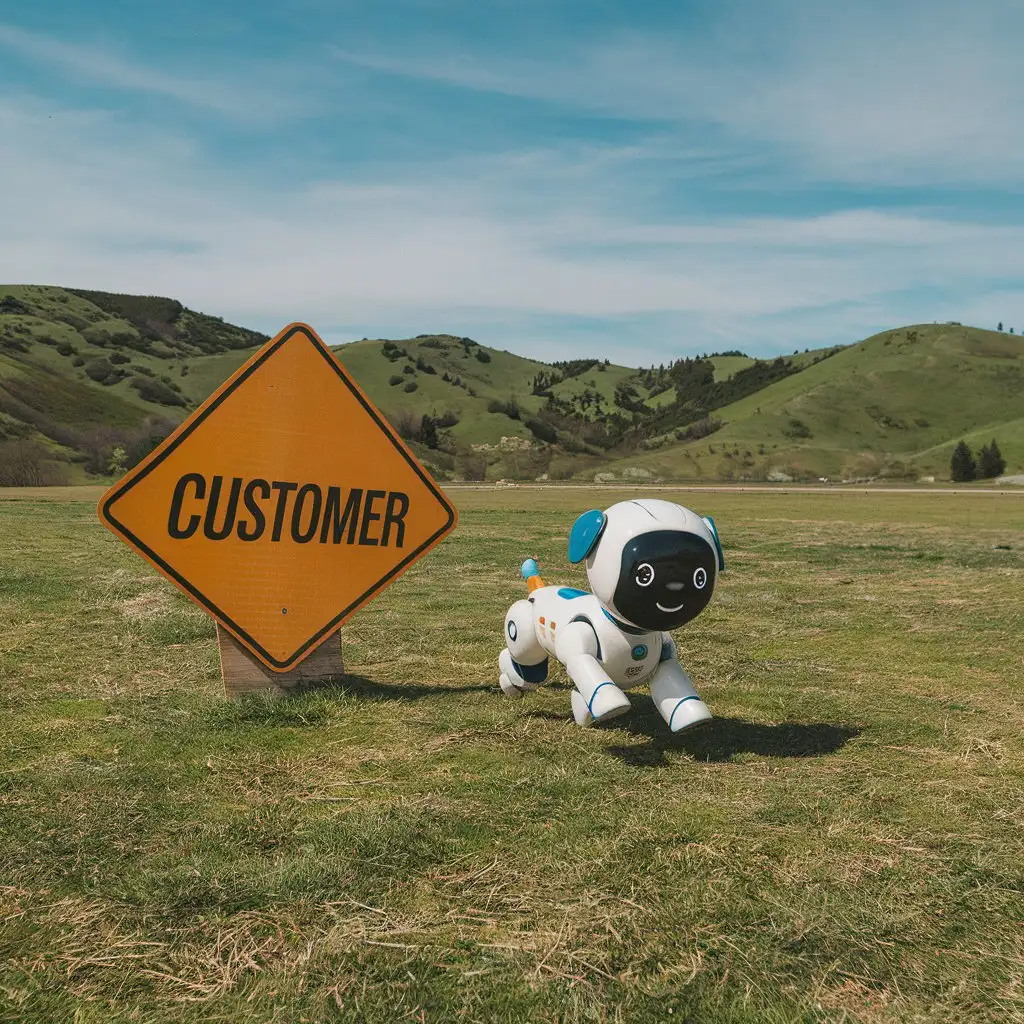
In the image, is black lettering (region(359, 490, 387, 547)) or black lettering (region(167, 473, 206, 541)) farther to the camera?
black lettering (region(359, 490, 387, 547))

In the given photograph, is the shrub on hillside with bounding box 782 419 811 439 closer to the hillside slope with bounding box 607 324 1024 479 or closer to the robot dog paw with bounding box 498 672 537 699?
the hillside slope with bounding box 607 324 1024 479

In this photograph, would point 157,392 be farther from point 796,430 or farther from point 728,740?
point 728,740

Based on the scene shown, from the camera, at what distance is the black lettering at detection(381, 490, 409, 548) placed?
20.7 feet

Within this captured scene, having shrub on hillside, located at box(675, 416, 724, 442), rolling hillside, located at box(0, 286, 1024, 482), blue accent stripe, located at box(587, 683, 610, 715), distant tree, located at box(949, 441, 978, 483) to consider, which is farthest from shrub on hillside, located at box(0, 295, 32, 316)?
blue accent stripe, located at box(587, 683, 610, 715)

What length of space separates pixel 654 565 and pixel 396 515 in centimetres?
222

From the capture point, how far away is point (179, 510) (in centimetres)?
564

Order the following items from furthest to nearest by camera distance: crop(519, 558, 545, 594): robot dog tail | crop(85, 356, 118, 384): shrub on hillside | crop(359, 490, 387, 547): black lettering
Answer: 1. crop(85, 356, 118, 384): shrub on hillside
2. crop(519, 558, 545, 594): robot dog tail
3. crop(359, 490, 387, 547): black lettering

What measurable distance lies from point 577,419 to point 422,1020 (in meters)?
161

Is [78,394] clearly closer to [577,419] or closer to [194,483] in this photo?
[577,419]

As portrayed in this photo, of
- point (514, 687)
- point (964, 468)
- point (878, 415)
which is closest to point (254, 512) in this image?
point (514, 687)

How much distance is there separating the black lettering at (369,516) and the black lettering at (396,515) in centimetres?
6

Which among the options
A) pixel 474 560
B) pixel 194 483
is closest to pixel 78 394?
pixel 474 560

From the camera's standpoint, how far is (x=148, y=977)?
9.16 feet

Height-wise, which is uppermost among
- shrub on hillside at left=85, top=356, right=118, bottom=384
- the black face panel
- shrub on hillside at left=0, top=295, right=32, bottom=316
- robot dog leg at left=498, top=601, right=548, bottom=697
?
shrub on hillside at left=0, top=295, right=32, bottom=316
